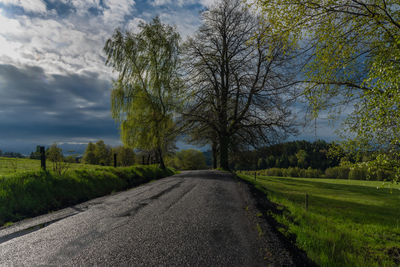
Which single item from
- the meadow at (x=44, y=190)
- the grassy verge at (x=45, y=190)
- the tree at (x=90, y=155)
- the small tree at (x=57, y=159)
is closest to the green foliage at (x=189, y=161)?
the tree at (x=90, y=155)

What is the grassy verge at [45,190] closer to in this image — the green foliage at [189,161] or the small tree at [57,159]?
the small tree at [57,159]

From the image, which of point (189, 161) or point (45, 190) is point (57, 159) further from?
point (189, 161)

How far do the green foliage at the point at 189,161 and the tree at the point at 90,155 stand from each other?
2334 centimetres

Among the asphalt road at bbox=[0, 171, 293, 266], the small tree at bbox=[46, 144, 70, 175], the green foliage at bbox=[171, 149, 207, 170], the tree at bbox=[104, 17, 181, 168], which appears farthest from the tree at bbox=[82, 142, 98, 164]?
the asphalt road at bbox=[0, 171, 293, 266]

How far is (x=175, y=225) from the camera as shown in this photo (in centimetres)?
407

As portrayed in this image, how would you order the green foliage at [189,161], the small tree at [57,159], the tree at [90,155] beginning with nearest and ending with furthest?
the small tree at [57,159] → the tree at [90,155] → the green foliage at [189,161]

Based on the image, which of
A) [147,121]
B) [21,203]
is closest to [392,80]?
[21,203]

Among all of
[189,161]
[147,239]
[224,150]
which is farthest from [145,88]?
[189,161]

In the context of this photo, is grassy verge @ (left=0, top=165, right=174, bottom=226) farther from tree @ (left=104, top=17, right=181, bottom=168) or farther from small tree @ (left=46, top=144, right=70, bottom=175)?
tree @ (left=104, top=17, right=181, bottom=168)

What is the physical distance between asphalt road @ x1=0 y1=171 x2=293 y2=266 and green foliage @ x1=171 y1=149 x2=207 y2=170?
59642mm

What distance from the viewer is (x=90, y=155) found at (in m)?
58.8

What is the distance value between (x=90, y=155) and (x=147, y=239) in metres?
63.9

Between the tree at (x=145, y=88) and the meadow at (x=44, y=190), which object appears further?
the tree at (x=145, y=88)

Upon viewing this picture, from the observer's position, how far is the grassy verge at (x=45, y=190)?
18.8 ft
